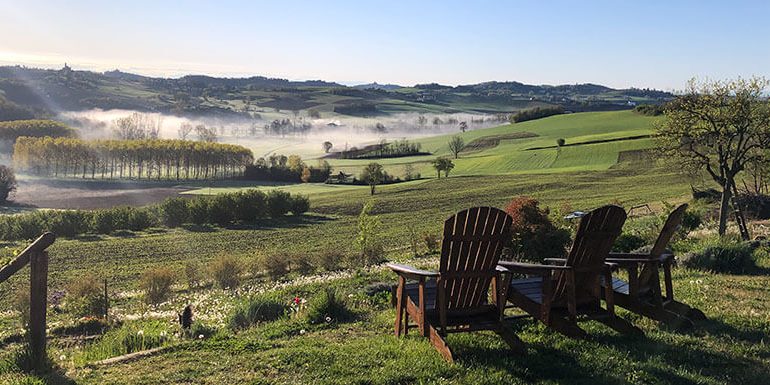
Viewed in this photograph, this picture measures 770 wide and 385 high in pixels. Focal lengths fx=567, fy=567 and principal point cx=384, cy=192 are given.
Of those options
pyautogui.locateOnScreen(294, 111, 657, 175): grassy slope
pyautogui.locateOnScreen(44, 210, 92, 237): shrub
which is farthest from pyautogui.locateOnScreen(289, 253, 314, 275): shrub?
pyautogui.locateOnScreen(294, 111, 657, 175): grassy slope

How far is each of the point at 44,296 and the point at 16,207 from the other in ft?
266

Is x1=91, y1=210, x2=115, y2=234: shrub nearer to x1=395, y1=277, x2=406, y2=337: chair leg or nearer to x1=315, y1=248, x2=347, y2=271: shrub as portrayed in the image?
x1=315, y1=248, x2=347, y2=271: shrub

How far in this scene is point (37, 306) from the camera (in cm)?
561

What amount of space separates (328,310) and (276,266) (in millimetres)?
17301

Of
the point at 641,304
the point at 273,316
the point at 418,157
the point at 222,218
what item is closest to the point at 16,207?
the point at 222,218

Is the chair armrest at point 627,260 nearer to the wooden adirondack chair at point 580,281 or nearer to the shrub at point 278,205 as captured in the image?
Answer: the wooden adirondack chair at point 580,281

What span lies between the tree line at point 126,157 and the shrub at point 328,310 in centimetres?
10373

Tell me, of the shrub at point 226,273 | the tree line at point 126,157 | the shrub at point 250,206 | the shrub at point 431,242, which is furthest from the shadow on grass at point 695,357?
the tree line at point 126,157

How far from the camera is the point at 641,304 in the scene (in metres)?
6.32

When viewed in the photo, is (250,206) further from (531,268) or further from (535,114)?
(535,114)

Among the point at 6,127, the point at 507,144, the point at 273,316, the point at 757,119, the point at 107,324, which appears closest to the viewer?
the point at 273,316

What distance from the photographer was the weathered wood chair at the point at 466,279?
17.5 ft

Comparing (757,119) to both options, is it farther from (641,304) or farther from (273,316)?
(273,316)

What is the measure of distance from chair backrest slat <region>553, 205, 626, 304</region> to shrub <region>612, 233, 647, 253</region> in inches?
378
